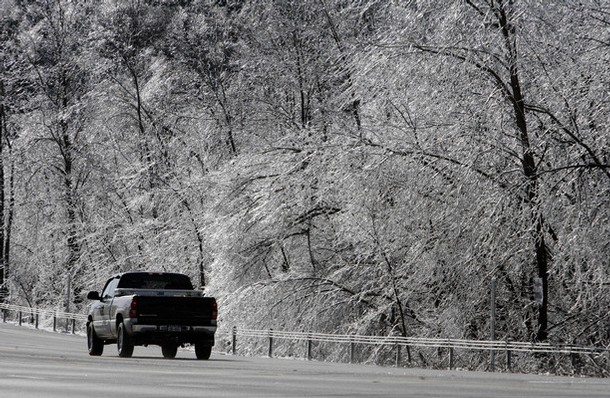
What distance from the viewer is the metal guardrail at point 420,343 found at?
28130 mm

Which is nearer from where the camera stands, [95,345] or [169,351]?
[95,345]

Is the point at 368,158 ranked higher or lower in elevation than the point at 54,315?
higher

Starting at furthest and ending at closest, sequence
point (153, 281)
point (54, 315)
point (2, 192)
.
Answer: point (2, 192), point (54, 315), point (153, 281)

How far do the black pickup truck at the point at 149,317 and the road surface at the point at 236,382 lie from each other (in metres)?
1.11

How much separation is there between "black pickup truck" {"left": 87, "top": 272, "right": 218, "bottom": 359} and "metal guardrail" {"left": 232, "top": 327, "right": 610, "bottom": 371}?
386 cm

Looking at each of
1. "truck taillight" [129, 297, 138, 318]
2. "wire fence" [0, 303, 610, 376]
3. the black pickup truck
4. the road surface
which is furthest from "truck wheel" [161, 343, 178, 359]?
"wire fence" [0, 303, 610, 376]

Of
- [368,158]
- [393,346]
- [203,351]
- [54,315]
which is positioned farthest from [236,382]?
[54,315]

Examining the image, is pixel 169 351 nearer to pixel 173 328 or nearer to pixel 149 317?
pixel 173 328

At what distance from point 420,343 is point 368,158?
4.67 metres

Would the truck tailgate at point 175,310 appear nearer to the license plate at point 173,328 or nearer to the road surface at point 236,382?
the license plate at point 173,328

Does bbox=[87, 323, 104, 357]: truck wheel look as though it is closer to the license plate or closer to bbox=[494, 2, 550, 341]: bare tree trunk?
the license plate

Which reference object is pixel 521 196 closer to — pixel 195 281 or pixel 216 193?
pixel 216 193

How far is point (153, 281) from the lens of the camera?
3388 cm

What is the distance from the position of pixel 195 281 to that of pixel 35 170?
14958 millimetres
